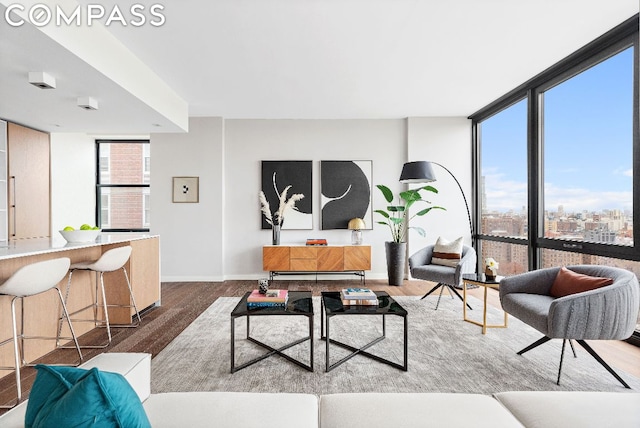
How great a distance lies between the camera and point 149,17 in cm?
292

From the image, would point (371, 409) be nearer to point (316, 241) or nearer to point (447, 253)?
point (447, 253)

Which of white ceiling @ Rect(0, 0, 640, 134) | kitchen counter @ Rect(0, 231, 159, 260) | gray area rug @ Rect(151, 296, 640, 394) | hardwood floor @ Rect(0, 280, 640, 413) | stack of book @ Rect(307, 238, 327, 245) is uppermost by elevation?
white ceiling @ Rect(0, 0, 640, 134)

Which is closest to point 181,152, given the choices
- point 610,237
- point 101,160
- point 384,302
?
point 101,160

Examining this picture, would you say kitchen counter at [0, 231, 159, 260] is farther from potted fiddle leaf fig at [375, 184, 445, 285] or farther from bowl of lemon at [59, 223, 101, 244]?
potted fiddle leaf fig at [375, 184, 445, 285]

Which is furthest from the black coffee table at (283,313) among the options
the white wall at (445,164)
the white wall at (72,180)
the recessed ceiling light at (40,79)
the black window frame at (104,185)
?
the black window frame at (104,185)

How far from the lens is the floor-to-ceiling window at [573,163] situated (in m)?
3.16

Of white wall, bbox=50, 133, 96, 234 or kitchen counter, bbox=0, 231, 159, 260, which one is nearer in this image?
kitchen counter, bbox=0, 231, 159, 260

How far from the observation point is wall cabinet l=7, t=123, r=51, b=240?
4.64m

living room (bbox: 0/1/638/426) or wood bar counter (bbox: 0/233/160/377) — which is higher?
living room (bbox: 0/1/638/426)

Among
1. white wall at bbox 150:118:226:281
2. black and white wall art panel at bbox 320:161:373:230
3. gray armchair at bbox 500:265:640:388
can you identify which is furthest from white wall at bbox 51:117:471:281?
gray armchair at bbox 500:265:640:388

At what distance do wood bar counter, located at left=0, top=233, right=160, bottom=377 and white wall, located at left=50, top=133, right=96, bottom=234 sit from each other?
2.54 meters

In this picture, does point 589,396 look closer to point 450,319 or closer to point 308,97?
point 450,319

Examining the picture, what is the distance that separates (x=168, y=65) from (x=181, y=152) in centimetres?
220

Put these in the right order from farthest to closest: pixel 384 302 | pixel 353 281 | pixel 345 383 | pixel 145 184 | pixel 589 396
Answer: pixel 145 184 → pixel 353 281 → pixel 384 302 → pixel 345 383 → pixel 589 396
